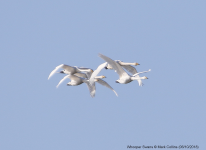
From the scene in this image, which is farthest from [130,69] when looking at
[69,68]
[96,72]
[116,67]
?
[96,72]

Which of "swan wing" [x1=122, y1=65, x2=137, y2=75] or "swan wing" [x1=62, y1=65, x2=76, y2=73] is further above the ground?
"swan wing" [x1=62, y1=65, x2=76, y2=73]

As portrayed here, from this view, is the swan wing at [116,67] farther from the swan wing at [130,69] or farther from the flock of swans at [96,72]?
the swan wing at [130,69]

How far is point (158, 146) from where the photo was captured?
2830 cm

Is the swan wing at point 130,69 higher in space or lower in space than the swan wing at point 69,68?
lower

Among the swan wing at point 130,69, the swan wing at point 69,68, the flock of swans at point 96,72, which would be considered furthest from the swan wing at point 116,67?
the swan wing at point 130,69

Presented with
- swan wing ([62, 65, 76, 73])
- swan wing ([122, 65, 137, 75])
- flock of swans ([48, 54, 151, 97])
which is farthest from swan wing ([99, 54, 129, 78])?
swan wing ([122, 65, 137, 75])

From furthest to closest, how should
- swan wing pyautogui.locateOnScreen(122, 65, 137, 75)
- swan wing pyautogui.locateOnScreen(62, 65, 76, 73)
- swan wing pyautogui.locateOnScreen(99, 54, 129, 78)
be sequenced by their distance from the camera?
swan wing pyautogui.locateOnScreen(122, 65, 137, 75) → swan wing pyautogui.locateOnScreen(62, 65, 76, 73) → swan wing pyautogui.locateOnScreen(99, 54, 129, 78)

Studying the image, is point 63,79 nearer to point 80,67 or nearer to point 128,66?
point 80,67

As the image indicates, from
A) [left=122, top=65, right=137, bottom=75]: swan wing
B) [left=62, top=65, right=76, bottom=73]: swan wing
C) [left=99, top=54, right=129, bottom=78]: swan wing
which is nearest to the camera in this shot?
[left=99, top=54, right=129, bottom=78]: swan wing

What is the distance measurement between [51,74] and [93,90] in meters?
A: 6.03

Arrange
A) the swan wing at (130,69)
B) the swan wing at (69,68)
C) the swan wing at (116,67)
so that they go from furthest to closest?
the swan wing at (130,69) < the swan wing at (69,68) < the swan wing at (116,67)

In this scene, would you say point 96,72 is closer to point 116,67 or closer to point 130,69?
point 116,67

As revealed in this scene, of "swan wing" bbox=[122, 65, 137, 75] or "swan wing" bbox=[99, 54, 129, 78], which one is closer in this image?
"swan wing" bbox=[99, 54, 129, 78]

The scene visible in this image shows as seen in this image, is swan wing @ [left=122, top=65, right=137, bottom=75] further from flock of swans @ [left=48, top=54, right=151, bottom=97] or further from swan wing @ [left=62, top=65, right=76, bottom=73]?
swan wing @ [left=62, top=65, right=76, bottom=73]
